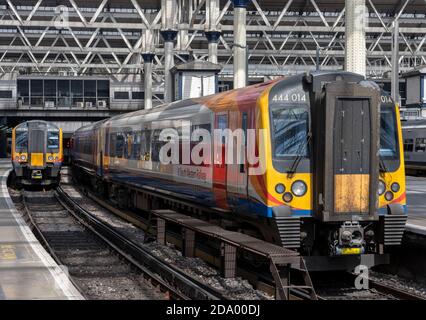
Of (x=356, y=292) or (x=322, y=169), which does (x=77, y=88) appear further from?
(x=322, y=169)

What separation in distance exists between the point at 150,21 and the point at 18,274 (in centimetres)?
4522

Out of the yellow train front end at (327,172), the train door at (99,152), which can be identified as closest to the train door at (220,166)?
the yellow train front end at (327,172)

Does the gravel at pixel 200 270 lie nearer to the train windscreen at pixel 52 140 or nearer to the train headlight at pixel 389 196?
the train headlight at pixel 389 196

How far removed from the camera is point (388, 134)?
37.9 feet

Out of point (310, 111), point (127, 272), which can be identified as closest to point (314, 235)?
point (310, 111)

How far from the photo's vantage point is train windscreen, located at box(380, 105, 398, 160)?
11508 millimetres

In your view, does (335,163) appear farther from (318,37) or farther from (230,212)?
(318,37)

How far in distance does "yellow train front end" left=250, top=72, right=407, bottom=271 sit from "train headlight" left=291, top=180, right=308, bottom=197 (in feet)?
0.05

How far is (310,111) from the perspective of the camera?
11180 mm

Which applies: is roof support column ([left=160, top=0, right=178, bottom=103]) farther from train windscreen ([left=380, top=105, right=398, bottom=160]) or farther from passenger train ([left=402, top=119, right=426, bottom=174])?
train windscreen ([left=380, top=105, right=398, bottom=160])

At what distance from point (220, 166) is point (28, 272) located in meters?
3.77

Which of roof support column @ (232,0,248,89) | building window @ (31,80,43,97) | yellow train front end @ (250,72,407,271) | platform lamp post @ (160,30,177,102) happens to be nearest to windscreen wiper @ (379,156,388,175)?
yellow train front end @ (250,72,407,271)

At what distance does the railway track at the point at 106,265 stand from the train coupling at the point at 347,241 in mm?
1905
